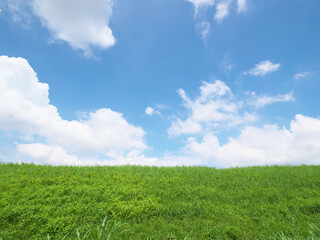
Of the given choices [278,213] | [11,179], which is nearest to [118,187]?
[11,179]

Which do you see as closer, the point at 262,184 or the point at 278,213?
the point at 278,213

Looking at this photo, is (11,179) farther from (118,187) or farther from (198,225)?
(198,225)

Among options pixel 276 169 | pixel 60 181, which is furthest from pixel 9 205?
pixel 276 169

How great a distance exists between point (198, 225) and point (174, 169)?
19.6 ft

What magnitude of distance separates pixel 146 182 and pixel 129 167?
2517 mm


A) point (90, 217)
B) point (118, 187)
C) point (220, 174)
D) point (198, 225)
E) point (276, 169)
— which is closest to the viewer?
point (198, 225)

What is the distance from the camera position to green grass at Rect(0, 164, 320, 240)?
22.7 feet

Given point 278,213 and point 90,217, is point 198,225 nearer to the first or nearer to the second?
point 278,213

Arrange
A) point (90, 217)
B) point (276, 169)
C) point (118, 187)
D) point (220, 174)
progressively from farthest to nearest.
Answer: point (276, 169) → point (220, 174) → point (118, 187) → point (90, 217)

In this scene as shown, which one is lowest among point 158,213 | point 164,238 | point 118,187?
point 164,238

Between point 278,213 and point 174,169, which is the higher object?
point 174,169

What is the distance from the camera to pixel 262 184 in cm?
1089

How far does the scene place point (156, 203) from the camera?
28.5 feet

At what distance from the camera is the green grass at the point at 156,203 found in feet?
22.7
